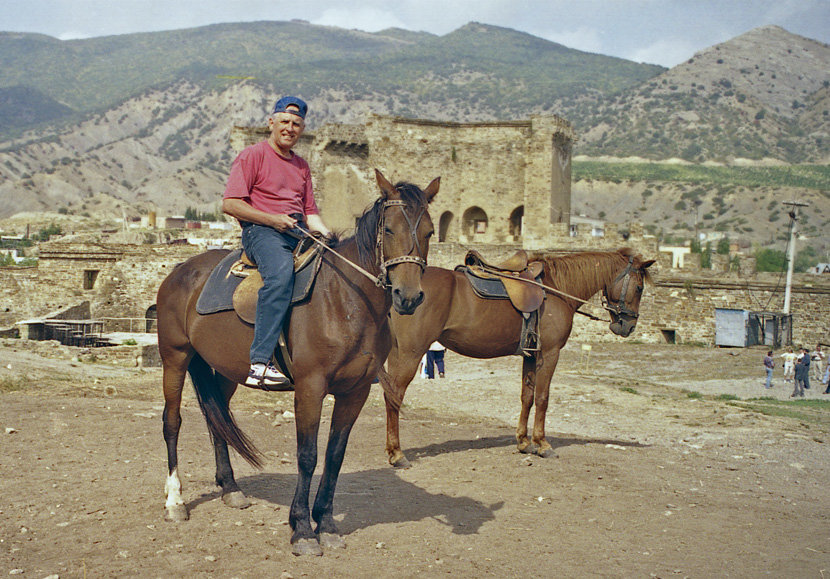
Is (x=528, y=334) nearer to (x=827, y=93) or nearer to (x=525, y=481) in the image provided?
(x=525, y=481)

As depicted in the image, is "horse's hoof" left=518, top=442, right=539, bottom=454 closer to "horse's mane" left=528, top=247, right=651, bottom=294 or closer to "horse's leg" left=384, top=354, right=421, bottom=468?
"horse's leg" left=384, top=354, right=421, bottom=468

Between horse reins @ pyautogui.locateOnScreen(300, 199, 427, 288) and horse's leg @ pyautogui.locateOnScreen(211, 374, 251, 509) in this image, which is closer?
horse reins @ pyautogui.locateOnScreen(300, 199, 427, 288)

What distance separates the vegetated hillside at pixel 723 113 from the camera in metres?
119

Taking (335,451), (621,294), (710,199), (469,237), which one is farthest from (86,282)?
(710,199)

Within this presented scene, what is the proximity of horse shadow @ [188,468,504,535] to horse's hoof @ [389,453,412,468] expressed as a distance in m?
0.59

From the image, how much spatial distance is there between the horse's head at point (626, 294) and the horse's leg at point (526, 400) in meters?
1.15

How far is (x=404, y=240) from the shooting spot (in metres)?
5.20

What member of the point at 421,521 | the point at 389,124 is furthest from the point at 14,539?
the point at 389,124

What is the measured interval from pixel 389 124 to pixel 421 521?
38.4 metres

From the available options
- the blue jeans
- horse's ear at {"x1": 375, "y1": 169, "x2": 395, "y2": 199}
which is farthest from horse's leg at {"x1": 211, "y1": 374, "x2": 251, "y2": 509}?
horse's ear at {"x1": 375, "y1": 169, "x2": 395, "y2": 199}

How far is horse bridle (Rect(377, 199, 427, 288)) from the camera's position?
5.14 m

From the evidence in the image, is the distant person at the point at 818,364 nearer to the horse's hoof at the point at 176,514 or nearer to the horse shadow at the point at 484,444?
the horse shadow at the point at 484,444

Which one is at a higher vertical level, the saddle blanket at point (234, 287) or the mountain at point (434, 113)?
the mountain at point (434, 113)

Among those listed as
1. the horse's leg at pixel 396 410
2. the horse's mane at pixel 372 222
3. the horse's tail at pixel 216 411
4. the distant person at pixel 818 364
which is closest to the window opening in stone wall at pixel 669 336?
the distant person at pixel 818 364
